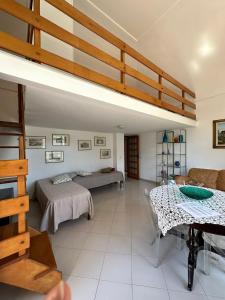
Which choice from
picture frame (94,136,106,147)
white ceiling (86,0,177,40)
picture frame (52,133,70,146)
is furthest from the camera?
picture frame (94,136,106,147)

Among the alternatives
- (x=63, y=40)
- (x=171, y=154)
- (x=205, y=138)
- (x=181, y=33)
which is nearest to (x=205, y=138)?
(x=205, y=138)

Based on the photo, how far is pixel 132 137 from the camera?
6.81m

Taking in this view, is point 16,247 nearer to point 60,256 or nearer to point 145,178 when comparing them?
point 60,256

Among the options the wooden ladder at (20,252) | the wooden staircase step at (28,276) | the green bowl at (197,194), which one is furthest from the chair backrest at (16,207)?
the green bowl at (197,194)

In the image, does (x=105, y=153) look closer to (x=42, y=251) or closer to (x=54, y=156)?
(x=54, y=156)

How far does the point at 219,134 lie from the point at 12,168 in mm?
4483

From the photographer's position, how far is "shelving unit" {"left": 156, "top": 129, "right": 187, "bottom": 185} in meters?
4.75

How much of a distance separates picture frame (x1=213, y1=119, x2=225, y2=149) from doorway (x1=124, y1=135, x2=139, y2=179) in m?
3.04

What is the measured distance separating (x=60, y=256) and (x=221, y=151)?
417 centimetres

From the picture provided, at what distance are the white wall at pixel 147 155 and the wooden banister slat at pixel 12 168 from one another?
16.7 ft

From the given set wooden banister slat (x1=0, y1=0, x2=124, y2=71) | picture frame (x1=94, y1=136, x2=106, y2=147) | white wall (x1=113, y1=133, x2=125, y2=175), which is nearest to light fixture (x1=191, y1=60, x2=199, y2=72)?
wooden banister slat (x1=0, y1=0, x2=124, y2=71)

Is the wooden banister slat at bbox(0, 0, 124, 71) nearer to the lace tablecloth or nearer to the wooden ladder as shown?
the wooden ladder

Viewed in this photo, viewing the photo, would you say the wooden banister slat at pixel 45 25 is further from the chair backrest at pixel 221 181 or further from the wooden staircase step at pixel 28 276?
the chair backrest at pixel 221 181

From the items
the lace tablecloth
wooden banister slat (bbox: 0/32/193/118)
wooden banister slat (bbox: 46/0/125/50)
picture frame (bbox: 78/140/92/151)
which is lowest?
the lace tablecloth
